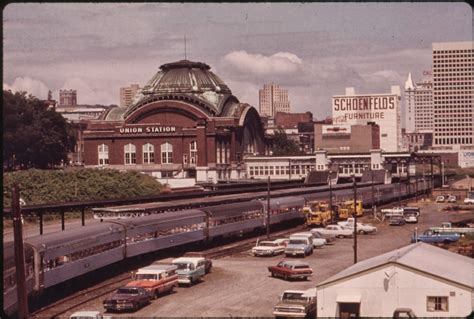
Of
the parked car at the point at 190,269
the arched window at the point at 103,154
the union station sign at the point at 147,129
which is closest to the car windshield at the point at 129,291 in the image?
the parked car at the point at 190,269

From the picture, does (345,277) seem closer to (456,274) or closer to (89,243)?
(456,274)

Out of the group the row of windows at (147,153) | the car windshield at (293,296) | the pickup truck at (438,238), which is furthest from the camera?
the row of windows at (147,153)

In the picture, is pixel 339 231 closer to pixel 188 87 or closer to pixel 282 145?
pixel 188 87

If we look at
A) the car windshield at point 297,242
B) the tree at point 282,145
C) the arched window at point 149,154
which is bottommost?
the car windshield at point 297,242

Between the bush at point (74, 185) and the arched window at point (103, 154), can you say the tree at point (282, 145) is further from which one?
the bush at point (74, 185)

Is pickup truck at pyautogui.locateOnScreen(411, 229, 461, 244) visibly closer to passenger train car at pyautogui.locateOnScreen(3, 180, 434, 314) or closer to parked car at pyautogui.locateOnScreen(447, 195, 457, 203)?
passenger train car at pyautogui.locateOnScreen(3, 180, 434, 314)

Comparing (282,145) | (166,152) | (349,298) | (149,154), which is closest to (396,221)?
(349,298)
